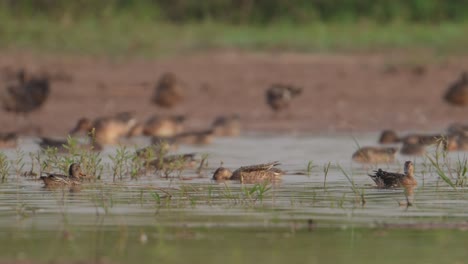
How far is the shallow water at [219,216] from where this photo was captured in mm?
7000

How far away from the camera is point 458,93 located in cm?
1905

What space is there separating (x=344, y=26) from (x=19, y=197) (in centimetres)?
1513

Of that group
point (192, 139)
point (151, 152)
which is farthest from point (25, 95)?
point (151, 152)

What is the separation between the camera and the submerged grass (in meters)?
21.1

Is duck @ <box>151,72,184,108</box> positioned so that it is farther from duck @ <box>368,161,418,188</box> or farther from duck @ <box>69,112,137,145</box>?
duck @ <box>368,161,418,188</box>

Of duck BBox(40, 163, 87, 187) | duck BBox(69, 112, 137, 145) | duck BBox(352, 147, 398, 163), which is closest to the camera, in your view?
duck BBox(40, 163, 87, 187)

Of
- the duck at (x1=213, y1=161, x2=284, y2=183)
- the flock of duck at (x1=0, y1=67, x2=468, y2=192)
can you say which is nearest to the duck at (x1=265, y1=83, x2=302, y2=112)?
the flock of duck at (x1=0, y1=67, x2=468, y2=192)

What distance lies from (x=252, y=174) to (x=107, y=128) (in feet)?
18.5

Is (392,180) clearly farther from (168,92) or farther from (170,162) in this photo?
(168,92)

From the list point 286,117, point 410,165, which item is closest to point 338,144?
point 286,117

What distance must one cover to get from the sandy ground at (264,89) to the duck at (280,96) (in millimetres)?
220

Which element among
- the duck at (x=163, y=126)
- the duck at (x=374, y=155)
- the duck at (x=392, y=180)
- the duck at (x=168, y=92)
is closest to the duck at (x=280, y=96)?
the duck at (x=168, y=92)

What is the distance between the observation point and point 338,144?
1530 centimetres

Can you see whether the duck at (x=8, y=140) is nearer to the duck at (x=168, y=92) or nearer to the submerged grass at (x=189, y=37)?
the duck at (x=168, y=92)
